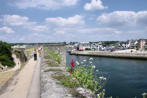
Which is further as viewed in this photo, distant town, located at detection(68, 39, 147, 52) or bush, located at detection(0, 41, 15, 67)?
distant town, located at detection(68, 39, 147, 52)

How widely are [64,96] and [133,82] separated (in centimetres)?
1813

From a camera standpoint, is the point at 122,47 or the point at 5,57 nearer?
the point at 5,57

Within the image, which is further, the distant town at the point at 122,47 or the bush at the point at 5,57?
the distant town at the point at 122,47

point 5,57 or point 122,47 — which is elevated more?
point 5,57

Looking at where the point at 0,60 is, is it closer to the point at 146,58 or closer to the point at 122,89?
the point at 122,89

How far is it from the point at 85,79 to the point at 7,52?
36.7 m

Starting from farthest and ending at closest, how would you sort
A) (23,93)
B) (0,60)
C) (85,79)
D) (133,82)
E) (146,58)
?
(146,58), (0,60), (133,82), (23,93), (85,79)

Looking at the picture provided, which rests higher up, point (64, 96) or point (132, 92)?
point (64, 96)

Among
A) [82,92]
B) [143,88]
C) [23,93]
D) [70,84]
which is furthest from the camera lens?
[143,88]

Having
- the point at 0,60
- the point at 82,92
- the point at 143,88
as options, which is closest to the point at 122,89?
the point at 143,88

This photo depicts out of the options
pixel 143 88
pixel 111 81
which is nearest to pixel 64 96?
pixel 143 88

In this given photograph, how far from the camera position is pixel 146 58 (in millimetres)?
43062

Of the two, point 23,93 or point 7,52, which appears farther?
point 7,52

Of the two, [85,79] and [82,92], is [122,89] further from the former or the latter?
[82,92]
